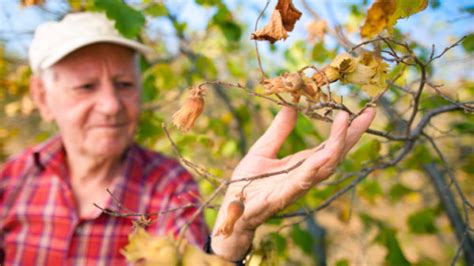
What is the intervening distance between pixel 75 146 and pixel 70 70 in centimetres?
34

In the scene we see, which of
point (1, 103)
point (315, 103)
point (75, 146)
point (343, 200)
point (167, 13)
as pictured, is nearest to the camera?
point (315, 103)

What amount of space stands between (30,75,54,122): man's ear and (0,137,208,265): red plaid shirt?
0.16 metres

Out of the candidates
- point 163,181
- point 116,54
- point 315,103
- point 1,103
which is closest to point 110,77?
point 116,54

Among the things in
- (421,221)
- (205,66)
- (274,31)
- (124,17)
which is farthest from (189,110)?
(421,221)

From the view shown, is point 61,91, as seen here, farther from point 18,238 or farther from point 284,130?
point 284,130

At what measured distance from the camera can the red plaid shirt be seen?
2027mm

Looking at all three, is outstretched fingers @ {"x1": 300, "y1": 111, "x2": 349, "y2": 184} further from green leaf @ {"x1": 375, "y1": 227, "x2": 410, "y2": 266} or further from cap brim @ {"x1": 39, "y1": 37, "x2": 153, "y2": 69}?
cap brim @ {"x1": 39, "y1": 37, "x2": 153, "y2": 69}

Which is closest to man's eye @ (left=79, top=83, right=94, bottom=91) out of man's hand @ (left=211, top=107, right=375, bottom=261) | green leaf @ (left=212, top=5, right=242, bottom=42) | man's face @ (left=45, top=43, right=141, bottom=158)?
man's face @ (left=45, top=43, right=141, bottom=158)

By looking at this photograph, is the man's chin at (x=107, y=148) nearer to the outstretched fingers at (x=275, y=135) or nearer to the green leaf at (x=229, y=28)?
the green leaf at (x=229, y=28)

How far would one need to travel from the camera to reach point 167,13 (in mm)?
2270

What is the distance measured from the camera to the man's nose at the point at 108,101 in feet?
6.52

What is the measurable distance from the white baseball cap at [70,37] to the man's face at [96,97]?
0.05 meters

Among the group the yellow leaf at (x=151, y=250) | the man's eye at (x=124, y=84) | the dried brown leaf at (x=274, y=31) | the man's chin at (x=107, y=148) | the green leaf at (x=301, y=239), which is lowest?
the green leaf at (x=301, y=239)

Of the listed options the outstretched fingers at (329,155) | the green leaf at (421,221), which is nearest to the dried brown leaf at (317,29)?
the outstretched fingers at (329,155)
